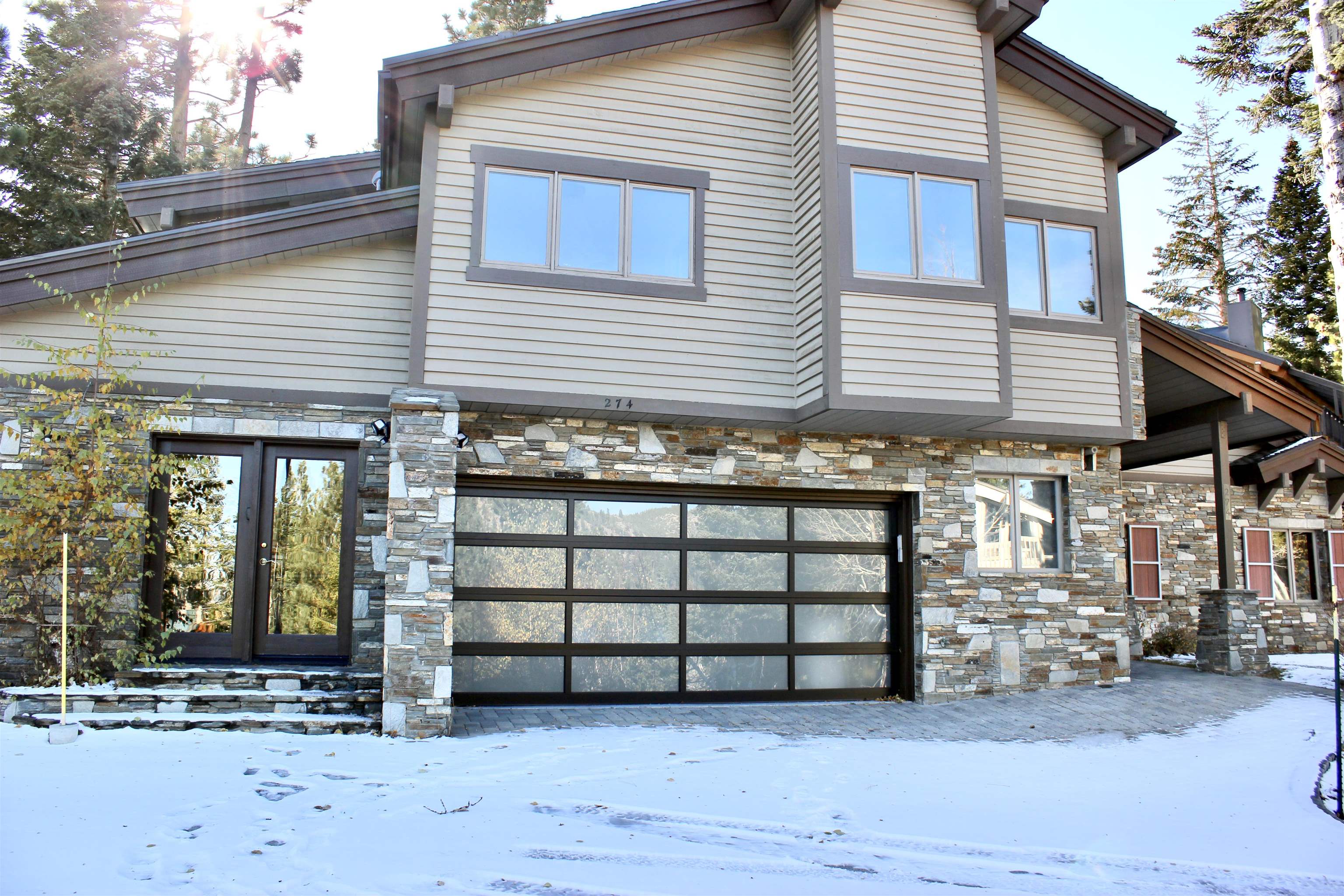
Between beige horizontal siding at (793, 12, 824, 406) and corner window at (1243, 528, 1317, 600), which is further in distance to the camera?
corner window at (1243, 528, 1317, 600)

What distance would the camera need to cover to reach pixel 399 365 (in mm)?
8102

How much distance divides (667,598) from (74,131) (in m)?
16.2

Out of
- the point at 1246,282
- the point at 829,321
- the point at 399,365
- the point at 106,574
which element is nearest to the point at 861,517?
the point at 829,321

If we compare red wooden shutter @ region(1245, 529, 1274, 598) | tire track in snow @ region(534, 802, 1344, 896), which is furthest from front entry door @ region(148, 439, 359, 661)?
red wooden shutter @ region(1245, 529, 1274, 598)

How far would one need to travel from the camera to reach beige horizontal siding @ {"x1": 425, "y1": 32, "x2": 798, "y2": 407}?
7.73m

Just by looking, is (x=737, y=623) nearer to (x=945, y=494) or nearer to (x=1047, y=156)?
(x=945, y=494)

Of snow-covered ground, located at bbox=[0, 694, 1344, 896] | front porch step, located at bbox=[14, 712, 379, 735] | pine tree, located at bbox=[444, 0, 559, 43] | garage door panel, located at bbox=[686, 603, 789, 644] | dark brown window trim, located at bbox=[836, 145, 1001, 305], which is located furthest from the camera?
pine tree, located at bbox=[444, 0, 559, 43]

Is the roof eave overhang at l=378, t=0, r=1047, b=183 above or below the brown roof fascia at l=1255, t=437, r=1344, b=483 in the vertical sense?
above

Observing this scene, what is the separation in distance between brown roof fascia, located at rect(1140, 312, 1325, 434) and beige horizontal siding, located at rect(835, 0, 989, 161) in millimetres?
3069

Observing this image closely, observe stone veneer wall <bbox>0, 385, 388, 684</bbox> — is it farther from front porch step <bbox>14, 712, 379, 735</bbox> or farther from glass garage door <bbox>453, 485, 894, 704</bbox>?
front porch step <bbox>14, 712, 379, 735</bbox>

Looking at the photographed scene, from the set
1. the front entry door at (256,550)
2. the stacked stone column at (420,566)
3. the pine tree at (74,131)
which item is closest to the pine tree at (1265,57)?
the stacked stone column at (420,566)

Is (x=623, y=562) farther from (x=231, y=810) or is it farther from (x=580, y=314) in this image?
(x=231, y=810)

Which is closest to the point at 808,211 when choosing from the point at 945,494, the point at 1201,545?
the point at 945,494

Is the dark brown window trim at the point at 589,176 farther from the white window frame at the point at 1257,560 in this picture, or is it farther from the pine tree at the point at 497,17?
the pine tree at the point at 497,17
